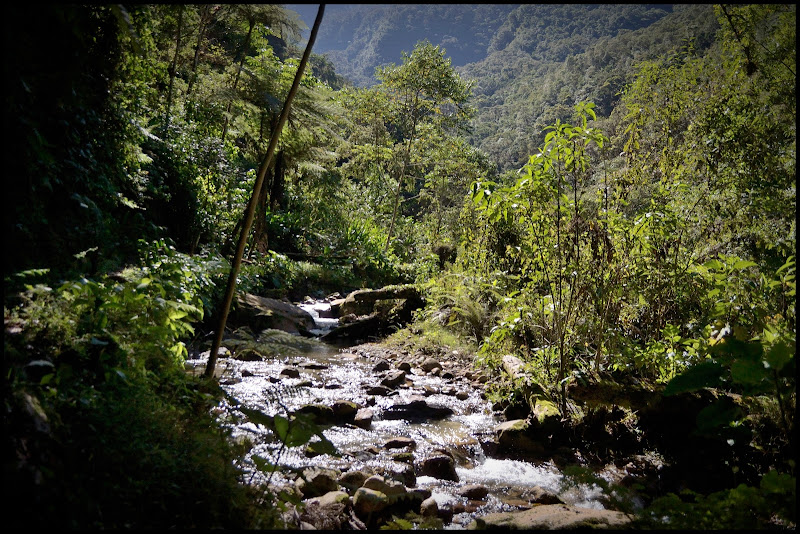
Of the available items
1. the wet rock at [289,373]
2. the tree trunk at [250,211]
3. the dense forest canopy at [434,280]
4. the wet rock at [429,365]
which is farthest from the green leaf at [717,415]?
the wet rock at [429,365]

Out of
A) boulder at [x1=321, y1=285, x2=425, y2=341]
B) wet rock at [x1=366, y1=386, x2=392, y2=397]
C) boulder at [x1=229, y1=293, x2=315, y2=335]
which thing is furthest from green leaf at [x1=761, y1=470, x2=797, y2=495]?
boulder at [x1=321, y1=285, x2=425, y2=341]

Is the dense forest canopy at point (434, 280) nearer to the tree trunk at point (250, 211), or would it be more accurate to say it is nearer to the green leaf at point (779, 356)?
the green leaf at point (779, 356)

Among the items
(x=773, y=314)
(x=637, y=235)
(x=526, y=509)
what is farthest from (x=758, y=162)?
(x=526, y=509)

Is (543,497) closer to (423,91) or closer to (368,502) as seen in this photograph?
(368,502)

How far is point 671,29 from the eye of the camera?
61.2 metres

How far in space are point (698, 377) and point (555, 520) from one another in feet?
4.25

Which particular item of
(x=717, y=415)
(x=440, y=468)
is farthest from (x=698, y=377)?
(x=440, y=468)

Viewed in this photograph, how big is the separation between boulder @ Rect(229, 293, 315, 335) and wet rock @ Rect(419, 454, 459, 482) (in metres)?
5.99

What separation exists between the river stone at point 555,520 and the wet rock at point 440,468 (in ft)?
2.91

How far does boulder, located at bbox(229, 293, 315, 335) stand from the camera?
9.23m

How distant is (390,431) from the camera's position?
5.07 m

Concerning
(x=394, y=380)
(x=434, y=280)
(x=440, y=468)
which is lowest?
(x=440, y=468)

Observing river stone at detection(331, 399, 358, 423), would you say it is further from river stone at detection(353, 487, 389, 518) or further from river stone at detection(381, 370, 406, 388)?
river stone at detection(353, 487, 389, 518)

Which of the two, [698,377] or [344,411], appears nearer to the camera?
[698,377]
